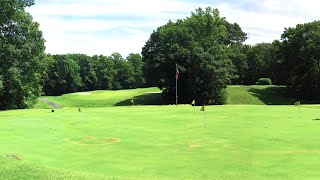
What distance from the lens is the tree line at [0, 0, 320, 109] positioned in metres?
47.5

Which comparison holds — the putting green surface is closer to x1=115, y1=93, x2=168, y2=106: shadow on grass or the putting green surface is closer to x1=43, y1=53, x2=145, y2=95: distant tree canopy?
x1=115, y1=93, x2=168, y2=106: shadow on grass

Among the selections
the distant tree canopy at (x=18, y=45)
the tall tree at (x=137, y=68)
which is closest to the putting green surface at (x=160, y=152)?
the distant tree canopy at (x=18, y=45)

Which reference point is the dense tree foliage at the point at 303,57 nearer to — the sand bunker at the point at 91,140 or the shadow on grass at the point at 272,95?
the shadow on grass at the point at 272,95

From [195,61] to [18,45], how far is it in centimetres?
2589

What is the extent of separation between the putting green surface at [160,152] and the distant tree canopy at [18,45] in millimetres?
29245

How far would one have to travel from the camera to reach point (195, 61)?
59969mm

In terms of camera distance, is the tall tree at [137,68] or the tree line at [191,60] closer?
the tree line at [191,60]

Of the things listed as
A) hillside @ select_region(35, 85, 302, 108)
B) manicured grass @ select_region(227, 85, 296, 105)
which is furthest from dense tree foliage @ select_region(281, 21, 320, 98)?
hillside @ select_region(35, 85, 302, 108)

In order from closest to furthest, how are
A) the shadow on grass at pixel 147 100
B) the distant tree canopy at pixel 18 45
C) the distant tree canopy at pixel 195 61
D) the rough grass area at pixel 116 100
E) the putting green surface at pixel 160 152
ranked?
the putting green surface at pixel 160 152
the distant tree canopy at pixel 18 45
the distant tree canopy at pixel 195 61
the shadow on grass at pixel 147 100
the rough grass area at pixel 116 100

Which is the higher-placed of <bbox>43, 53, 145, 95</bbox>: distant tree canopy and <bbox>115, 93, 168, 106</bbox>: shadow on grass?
<bbox>43, 53, 145, 95</bbox>: distant tree canopy

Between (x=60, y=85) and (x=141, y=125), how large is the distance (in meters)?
99.1

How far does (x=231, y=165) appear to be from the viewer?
33.0ft

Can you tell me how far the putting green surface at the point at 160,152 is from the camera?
357 inches

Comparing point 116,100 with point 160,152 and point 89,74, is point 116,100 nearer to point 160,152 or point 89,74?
point 89,74
